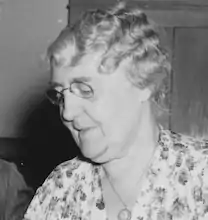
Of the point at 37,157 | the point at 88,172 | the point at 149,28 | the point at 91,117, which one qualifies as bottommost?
the point at 37,157

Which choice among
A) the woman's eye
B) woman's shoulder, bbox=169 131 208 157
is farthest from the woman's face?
woman's shoulder, bbox=169 131 208 157

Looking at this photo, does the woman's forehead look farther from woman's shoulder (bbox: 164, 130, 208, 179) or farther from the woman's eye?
woman's shoulder (bbox: 164, 130, 208, 179)

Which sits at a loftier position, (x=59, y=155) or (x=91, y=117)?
(x=91, y=117)

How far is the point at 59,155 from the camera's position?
207 centimetres

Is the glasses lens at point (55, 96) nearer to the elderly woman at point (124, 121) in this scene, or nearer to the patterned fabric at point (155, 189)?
the elderly woman at point (124, 121)

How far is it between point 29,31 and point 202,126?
0.77 m

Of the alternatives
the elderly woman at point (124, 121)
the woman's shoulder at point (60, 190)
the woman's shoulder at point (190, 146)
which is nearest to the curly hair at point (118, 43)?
the elderly woman at point (124, 121)

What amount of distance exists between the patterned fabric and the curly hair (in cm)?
13

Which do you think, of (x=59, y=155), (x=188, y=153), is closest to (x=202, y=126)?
(x=59, y=155)

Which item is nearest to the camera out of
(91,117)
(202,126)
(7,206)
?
(91,117)

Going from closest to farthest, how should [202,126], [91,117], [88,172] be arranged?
[91,117], [88,172], [202,126]

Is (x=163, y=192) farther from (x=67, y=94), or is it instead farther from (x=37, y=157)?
(x=37, y=157)

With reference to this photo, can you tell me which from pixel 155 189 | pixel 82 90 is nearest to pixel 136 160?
pixel 155 189

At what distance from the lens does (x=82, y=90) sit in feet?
2.82
